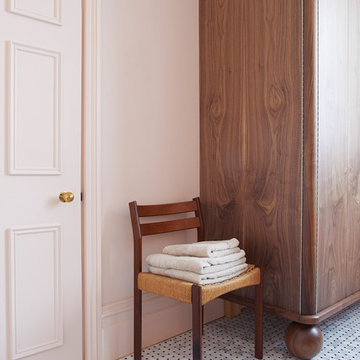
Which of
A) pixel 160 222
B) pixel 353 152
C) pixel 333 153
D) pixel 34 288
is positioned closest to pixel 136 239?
pixel 160 222

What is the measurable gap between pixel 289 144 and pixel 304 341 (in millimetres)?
914

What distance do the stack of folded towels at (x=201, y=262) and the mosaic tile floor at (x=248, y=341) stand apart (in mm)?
461

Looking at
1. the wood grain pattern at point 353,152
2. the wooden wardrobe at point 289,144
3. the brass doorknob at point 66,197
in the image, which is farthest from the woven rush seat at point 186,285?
the wood grain pattern at point 353,152

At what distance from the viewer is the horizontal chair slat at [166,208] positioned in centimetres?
186

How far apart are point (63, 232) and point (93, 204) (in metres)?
0.18

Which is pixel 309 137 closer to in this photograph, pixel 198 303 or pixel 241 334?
pixel 198 303

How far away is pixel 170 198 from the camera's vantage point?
2.10 metres

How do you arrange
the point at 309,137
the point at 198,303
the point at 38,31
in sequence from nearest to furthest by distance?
the point at 198,303 → the point at 38,31 → the point at 309,137

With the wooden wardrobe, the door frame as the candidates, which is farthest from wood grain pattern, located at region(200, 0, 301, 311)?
the door frame

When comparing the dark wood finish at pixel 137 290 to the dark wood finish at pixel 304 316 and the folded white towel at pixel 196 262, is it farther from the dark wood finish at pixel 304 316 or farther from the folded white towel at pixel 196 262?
the dark wood finish at pixel 304 316

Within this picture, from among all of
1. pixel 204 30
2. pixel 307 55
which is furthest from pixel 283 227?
pixel 204 30

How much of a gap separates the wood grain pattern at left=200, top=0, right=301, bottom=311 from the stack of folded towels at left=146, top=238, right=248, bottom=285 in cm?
22

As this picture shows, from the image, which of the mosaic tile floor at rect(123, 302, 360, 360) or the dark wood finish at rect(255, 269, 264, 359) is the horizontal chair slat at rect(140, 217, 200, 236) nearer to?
the dark wood finish at rect(255, 269, 264, 359)

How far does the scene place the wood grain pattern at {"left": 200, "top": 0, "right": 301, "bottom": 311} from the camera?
179 cm
